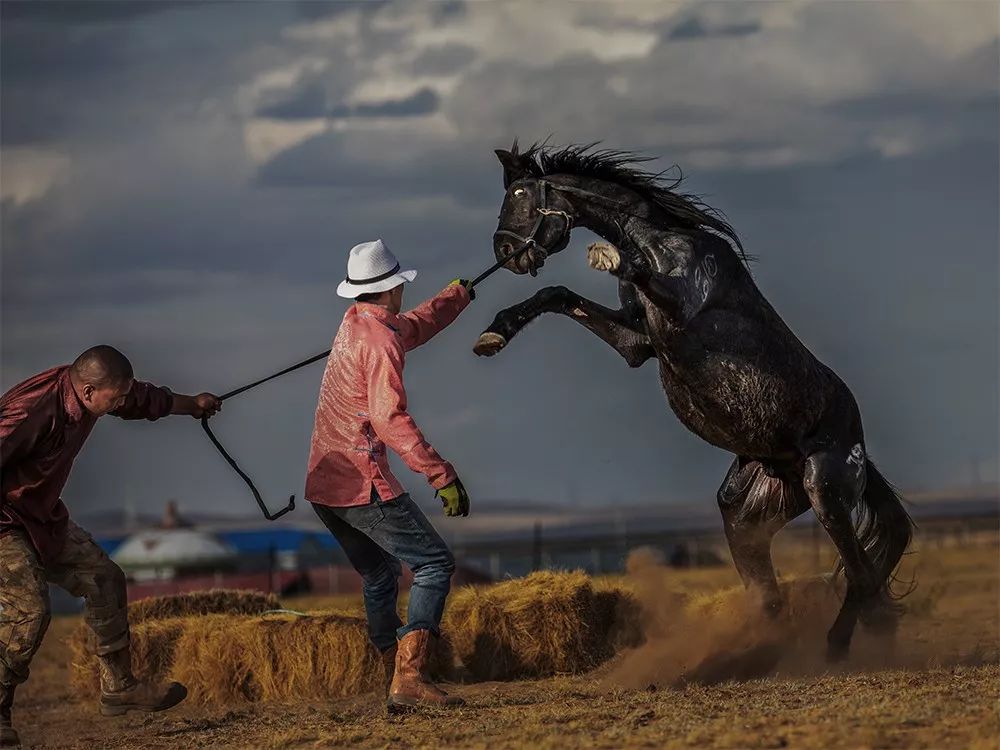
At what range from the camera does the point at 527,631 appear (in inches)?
460

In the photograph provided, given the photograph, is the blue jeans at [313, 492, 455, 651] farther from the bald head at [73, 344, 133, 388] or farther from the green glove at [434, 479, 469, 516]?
the bald head at [73, 344, 133, 388]

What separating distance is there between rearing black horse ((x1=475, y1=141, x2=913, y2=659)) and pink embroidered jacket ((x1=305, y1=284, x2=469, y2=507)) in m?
0.96

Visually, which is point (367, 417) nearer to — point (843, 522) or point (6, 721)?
point (6, 721)

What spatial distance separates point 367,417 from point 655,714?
226cm

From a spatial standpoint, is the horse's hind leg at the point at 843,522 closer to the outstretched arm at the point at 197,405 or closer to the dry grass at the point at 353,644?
the dry grass at the point at 353,644

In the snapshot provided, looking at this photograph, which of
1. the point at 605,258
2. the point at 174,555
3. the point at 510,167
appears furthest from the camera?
the point at 174,555

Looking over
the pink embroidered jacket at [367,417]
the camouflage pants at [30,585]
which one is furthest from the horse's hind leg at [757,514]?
the camouflage pants at [30,585]

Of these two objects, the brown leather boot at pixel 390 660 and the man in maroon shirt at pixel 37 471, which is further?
the brown leather boot at pixel 390 660

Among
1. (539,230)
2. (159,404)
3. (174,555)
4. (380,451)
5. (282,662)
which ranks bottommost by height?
(282,662)

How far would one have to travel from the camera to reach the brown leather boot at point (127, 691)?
30.5ft

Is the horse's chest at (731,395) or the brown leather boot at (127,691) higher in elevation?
the horse's chest at (731,395)

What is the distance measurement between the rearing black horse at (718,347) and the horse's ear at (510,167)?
0.03ft

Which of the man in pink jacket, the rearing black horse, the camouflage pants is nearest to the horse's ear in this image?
the rearing black horse

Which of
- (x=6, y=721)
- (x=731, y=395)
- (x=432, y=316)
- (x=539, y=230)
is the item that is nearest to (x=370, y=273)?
(x=432, y=316)
